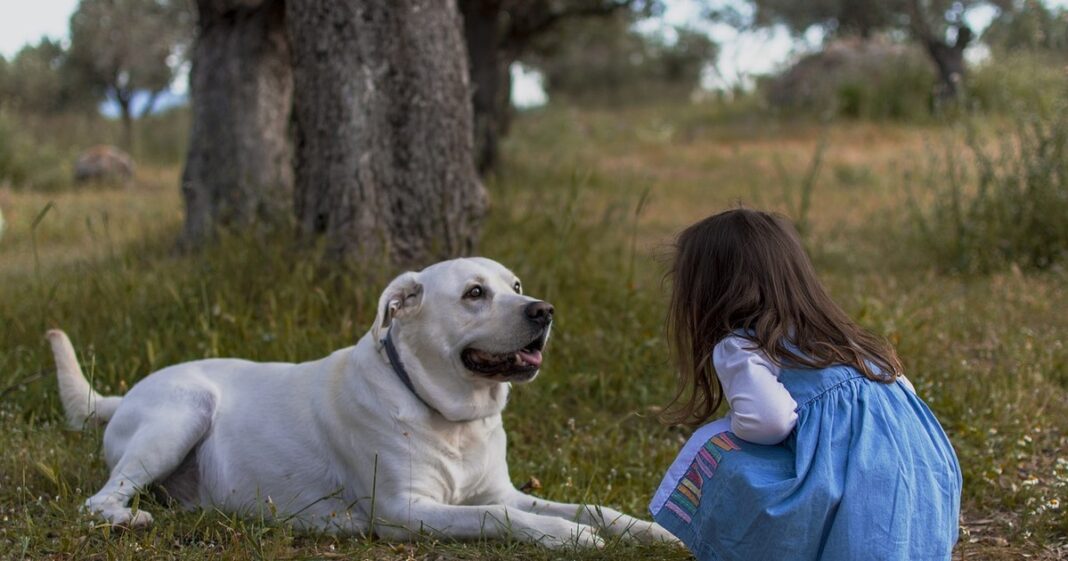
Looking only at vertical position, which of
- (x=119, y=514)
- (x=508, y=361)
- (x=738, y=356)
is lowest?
(x=119, y=514)

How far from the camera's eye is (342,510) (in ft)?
12.8

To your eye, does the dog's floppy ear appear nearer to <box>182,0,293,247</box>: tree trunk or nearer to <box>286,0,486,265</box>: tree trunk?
<box>286,0,486,265</box>: tree trunk

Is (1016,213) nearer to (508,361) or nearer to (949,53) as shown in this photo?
(508,361)

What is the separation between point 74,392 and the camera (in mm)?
4504

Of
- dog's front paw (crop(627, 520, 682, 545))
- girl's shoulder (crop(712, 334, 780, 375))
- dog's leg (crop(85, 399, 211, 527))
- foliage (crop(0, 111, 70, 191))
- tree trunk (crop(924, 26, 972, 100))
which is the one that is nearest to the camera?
girl's shoulder (crop(712, 334, 780, 375))

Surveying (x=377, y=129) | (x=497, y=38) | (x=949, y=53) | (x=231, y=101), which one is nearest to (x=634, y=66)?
(x=949, y=53)

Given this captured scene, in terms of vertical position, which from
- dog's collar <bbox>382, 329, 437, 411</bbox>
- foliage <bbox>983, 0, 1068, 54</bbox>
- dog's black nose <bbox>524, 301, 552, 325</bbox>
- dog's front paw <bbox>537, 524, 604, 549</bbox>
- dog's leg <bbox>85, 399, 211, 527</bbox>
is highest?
foliage <bbox>983, 0, 1068, 54</bbox>

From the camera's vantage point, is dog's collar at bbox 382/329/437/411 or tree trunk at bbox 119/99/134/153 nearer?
dog's collar at bbox 382/329/437/411

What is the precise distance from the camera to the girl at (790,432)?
286 centimetres

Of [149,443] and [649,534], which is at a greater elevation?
[149,443]

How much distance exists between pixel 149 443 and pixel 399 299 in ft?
3.63

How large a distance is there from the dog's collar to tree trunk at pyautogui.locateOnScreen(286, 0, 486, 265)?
6.73 feet

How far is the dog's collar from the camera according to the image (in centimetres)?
383

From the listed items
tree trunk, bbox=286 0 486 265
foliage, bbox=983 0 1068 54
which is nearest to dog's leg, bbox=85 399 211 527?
tree trunk, bbox=286 0 486 265
